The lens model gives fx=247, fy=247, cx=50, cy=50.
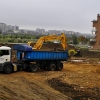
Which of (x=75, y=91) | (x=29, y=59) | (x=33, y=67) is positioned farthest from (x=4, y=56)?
(x=75, y=91)

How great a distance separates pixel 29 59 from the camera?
23703mm

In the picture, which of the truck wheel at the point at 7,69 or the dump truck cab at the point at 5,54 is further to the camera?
the truck wheel at the point at 7,69

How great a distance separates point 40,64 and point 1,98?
42.4 ft

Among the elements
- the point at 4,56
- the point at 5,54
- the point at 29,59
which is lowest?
the point at 29,59

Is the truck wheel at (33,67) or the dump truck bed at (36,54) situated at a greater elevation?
the dump truck bed at (36,54)

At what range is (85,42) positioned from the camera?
361ft

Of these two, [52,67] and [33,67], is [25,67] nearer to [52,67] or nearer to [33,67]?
[33,67]

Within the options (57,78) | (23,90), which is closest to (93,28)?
(57,78)

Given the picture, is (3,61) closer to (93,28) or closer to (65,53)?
(65,53)

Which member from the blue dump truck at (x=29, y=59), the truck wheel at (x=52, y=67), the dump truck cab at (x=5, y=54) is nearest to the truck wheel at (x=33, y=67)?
the blue dump truck at (x=29, y=59)

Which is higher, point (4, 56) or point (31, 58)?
point (4, 56)

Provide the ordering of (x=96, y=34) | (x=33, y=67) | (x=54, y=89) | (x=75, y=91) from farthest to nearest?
1. (x=96, y=34)
2. (x=33, y=67)
3. (x=54, y=89)
4. (x=75, y=91)

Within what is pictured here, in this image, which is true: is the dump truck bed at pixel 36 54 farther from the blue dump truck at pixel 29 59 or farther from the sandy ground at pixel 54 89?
the sandy ground at pixel 54 89

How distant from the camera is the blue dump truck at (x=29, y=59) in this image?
21.9 metres
